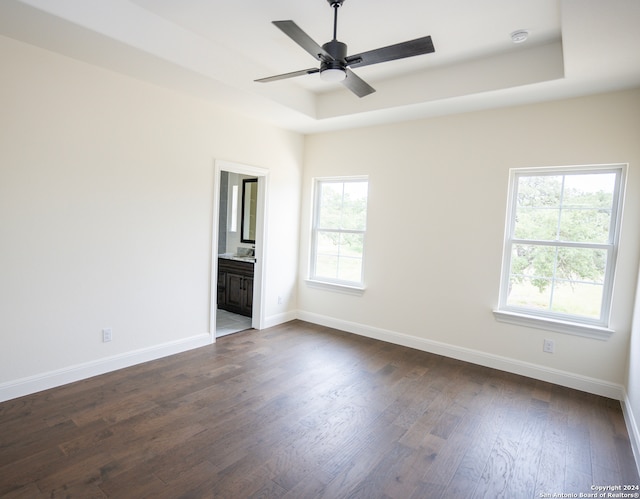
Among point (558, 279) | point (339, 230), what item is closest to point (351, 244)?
point (339, 230)

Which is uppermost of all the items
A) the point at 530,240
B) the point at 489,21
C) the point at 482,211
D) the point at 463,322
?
the point at 489,21

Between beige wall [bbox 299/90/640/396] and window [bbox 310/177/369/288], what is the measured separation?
18 centimetres

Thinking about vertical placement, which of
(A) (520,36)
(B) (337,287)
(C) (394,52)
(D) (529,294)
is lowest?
(B) (337,287)

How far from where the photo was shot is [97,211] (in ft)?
9.96

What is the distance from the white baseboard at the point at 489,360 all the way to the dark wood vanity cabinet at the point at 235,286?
1103 mm

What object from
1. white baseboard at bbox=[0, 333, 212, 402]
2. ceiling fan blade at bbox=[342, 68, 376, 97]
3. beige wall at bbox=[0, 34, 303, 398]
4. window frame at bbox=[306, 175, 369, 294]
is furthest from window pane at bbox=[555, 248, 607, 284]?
white baseboard at bbox=[0, 333, 212, 402]

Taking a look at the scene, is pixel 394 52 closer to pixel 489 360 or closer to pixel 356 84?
pixel 356 84

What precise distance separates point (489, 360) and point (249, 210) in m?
4.03

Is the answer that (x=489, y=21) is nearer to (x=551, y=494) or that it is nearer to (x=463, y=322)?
(x=463, y=322)

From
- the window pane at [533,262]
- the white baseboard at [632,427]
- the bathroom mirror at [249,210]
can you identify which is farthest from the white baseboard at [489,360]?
the bathroom mirror at [249,210]

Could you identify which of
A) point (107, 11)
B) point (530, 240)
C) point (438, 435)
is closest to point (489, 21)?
point (530, 240)

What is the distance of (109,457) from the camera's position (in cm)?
210

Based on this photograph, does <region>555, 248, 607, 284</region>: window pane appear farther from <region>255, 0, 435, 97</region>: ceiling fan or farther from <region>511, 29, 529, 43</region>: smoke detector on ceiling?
<region>255, 0, 435, 97</region>: ceiling fan

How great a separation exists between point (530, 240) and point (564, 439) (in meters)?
1.80
